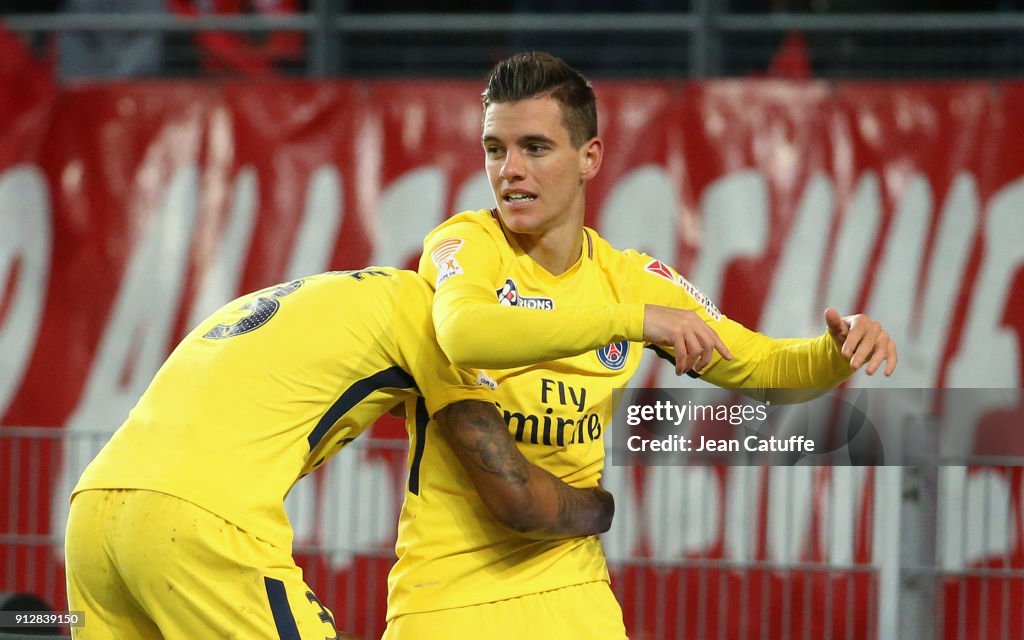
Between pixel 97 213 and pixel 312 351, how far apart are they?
13.8ft

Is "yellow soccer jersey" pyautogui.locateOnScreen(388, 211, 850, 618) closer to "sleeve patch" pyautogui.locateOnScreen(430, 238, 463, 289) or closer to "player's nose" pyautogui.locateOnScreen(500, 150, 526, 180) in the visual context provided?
"sleeve patch" pyautogui.locateOnScreen(430, 238, 463, 289)

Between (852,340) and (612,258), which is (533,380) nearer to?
(612,258)

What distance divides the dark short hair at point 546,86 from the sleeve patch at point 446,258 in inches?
Result: 15.0

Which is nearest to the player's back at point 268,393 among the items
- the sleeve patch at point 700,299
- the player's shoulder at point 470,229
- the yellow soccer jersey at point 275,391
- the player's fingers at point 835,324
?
the yellow soccer jersey at point 275,391

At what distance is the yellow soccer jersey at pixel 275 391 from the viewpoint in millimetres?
3002

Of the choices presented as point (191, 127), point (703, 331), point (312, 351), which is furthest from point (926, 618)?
point (191, 127)

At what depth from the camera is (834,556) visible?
19.2 feet

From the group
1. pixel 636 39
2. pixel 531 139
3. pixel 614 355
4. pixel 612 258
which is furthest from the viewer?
pixel 636 39

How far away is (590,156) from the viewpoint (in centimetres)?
356

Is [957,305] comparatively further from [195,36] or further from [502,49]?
[195,36]

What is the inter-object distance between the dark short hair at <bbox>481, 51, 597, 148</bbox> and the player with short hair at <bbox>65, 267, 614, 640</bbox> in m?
0.52

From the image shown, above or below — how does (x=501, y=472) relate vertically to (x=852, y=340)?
below

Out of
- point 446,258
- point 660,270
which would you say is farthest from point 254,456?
point 660,270

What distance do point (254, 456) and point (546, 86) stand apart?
115 centimetres
